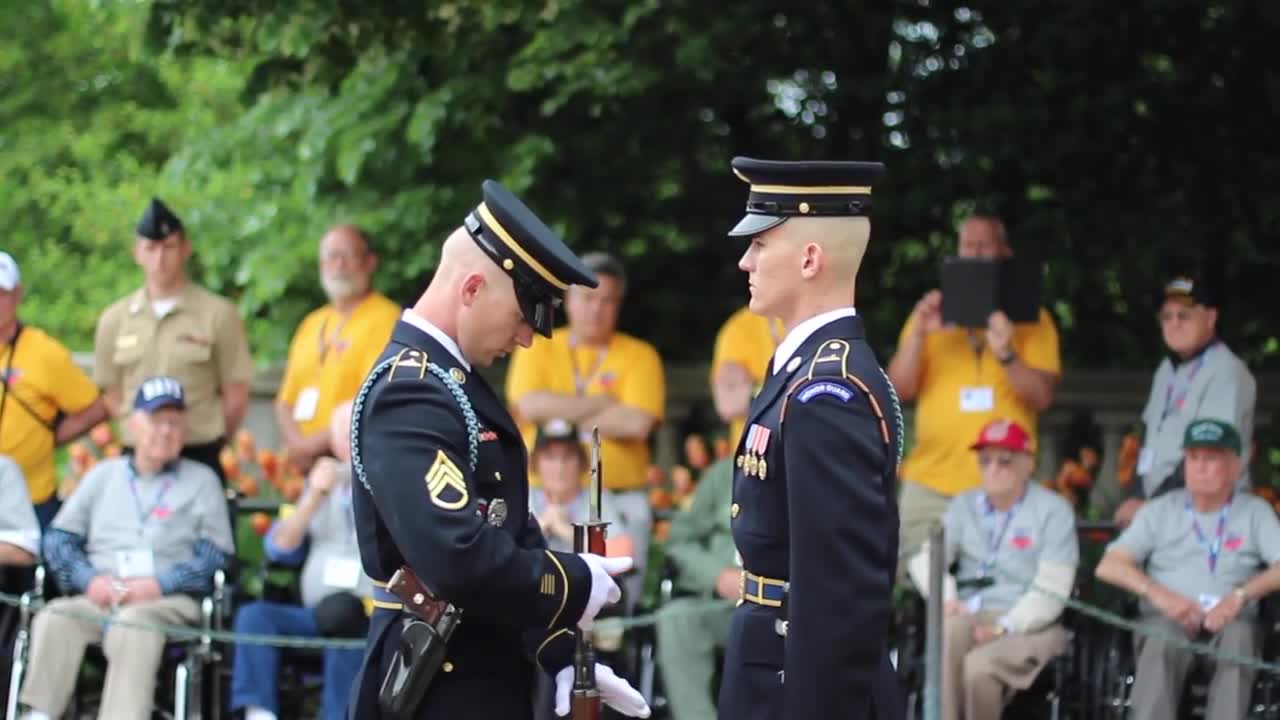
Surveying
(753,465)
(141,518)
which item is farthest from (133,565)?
(753,465)

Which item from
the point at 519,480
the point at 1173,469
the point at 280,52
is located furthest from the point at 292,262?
the point at 519,480

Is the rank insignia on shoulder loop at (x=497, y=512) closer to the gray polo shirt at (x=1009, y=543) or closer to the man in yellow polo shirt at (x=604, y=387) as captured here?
the gray polo shirt at (x=1009, y=543)

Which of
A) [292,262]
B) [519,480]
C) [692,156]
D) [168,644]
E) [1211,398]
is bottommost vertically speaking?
[168,644]

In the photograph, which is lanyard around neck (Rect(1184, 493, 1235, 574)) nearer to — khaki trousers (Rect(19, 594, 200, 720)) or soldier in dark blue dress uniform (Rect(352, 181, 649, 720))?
soldier in dark blue dress uniform (Rect(352, 181, 649, 720))

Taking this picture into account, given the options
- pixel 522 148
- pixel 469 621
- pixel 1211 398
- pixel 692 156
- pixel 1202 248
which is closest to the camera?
pixel 469 621

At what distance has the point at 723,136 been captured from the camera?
11.2 metres

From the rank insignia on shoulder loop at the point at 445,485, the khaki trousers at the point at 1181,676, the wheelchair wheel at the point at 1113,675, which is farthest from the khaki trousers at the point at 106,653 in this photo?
the rank insignia on shoulder loop at the point at 445,485

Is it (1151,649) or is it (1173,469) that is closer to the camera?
(1151,649)

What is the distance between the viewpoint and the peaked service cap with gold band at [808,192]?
4.68m

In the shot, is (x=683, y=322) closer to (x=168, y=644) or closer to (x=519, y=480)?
(x=168, y=644)

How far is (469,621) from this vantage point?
4.65m

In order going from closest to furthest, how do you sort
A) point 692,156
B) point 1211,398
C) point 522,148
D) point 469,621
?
point 469,621 → point 1211,398 → point 522,148 → point 692,156

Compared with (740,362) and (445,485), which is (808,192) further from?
(740,362)

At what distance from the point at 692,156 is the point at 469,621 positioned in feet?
22.2
